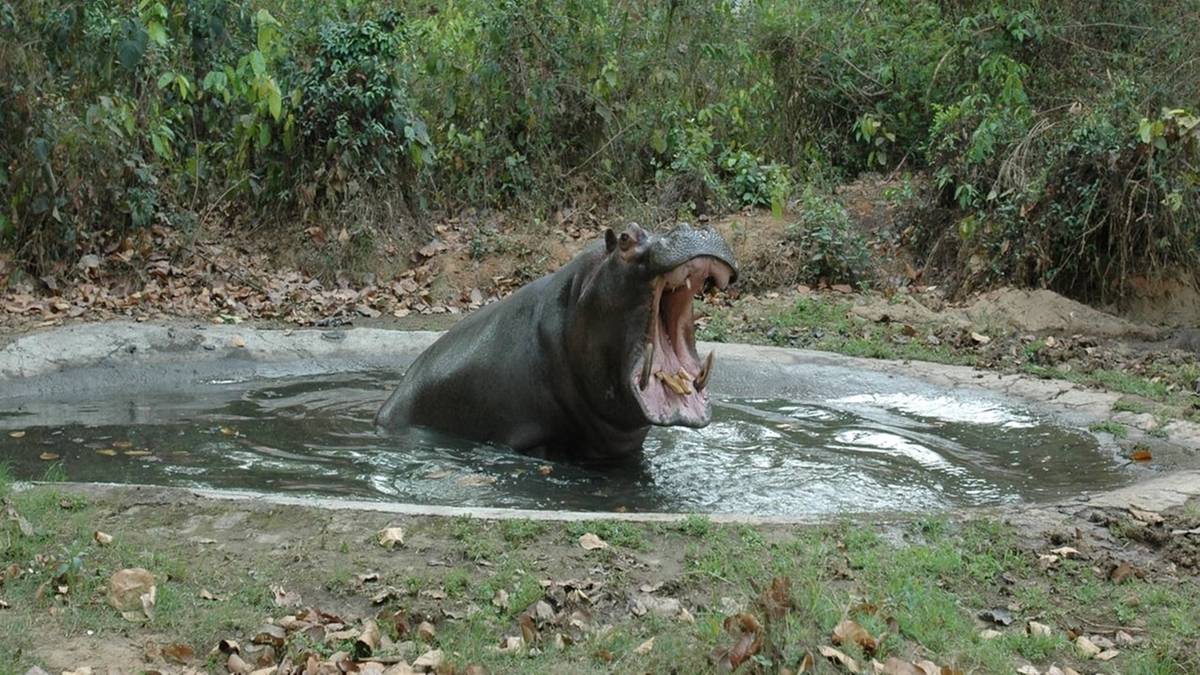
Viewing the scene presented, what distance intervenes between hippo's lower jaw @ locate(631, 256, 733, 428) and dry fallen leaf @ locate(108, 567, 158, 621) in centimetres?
254

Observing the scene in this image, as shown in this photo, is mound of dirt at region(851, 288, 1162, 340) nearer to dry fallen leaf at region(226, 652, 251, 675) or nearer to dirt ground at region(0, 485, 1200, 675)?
dirt ground at region(0, 485, 1200, 675)

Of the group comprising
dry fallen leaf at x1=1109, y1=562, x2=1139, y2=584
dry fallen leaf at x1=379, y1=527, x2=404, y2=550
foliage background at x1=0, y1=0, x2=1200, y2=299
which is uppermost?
foliage background at x1=0, y1=0, x2=1200, y2=299

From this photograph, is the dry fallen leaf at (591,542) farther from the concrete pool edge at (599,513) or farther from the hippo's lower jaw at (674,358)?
the hippo's lower jaw at (674,358)

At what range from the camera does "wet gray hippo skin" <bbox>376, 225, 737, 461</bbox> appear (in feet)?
21.2

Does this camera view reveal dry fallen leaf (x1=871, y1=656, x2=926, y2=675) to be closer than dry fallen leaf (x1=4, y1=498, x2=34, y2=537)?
Yes

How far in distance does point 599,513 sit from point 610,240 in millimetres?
1626

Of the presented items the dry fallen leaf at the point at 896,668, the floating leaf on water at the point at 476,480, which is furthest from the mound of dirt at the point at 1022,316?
the dry fallen leaf at the point at 896,668

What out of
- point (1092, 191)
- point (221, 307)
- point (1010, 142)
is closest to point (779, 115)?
point (1010, 142)

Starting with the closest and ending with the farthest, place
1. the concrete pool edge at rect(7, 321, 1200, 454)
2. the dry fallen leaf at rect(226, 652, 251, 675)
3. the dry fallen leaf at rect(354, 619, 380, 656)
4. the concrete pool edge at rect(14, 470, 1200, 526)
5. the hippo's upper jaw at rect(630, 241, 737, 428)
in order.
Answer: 1. the dry fallen leaf at rect(226, 652, 251, 675)
2. the dry fallen leaf at rect(354, 619, 380, 656)
3. the concrete pool edge at rect(14, 470, 1200, 526)
4. the hippo's upper jaw at rect(630, 241, 737, 428)
5. the concrete pool edge at rect(7, 321, 1200, 454)

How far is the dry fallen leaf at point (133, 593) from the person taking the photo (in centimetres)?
443

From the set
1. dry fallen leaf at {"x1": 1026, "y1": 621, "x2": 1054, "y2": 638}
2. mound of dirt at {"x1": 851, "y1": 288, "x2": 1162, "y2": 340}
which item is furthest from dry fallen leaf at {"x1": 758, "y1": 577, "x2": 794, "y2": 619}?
mound of dirt at {"x1": 851, "y1": 288, "x2": 1162, "y2": 340}

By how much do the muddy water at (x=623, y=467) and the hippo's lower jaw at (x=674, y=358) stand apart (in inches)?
14.8

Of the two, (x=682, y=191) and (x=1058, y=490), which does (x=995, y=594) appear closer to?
(x=1058, y=490)

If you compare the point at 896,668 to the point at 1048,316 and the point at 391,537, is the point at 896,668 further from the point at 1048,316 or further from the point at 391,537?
the point at 1048,316
